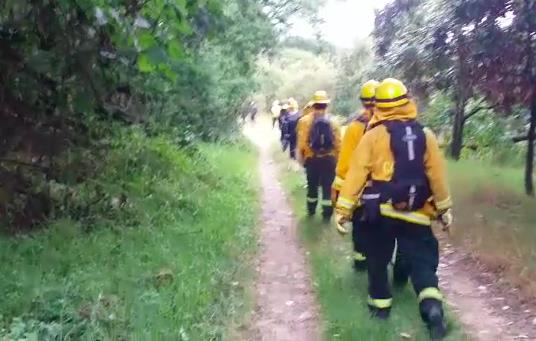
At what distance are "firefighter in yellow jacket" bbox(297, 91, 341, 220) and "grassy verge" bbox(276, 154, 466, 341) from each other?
114 centimetres

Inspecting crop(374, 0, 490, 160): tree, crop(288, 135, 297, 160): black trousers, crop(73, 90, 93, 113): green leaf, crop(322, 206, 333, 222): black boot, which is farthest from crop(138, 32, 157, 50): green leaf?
crop(288, 135, 297, 160): black trousers

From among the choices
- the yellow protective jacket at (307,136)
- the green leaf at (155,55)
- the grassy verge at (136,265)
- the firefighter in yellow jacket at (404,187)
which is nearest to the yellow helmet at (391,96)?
the firefighter in yellow jacket at (404,187)

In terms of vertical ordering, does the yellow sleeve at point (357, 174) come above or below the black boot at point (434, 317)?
above

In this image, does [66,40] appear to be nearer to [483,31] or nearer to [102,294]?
[102,294]

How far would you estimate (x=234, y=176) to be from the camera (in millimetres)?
17922

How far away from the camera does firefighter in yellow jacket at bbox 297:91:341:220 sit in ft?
35.2

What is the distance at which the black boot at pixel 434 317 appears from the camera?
19.9 feet

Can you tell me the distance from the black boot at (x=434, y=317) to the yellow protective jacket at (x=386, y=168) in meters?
0.64

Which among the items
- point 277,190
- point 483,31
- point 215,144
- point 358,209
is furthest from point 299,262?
point 215,144

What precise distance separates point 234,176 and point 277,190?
4.45 ft

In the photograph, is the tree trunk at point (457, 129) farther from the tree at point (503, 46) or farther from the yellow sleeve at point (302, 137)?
the yellow sleeve at point (302, 137)

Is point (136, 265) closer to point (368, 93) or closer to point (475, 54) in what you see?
point (368, 93)

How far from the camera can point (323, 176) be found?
442 inches

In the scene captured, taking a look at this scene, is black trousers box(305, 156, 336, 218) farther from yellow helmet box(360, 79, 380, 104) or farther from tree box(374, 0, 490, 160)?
tree box(374, 0, 490, 160)
